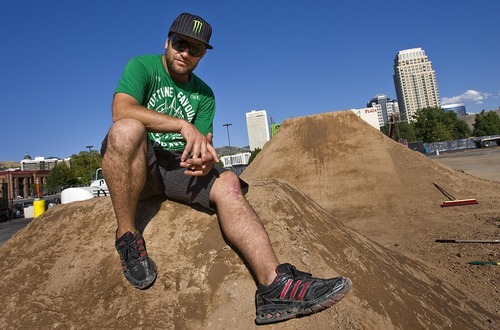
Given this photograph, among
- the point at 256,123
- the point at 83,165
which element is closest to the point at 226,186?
the point at 83,165

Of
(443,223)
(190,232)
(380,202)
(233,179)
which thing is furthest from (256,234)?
(380,202)

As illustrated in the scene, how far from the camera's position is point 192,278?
2557 millimetres

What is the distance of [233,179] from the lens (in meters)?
2.61

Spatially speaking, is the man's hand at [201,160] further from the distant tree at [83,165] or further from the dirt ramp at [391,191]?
the distant tree at [83,165]

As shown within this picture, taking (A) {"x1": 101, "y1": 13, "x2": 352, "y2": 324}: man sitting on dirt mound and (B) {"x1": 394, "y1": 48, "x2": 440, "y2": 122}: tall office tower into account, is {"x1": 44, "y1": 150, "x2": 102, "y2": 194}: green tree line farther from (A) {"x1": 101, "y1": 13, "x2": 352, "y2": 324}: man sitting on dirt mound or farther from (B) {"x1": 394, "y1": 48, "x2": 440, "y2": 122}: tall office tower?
(B) {"x1": 394, "y1": 48, "x2": 440, "y2": 122}: tall office tower

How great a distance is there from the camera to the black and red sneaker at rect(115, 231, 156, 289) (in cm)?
243

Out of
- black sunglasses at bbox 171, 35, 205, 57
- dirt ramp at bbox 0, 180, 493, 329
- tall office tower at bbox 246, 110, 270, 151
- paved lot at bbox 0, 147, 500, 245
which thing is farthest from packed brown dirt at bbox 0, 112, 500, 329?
tall office tower at bbox 246, 110, 270, 151

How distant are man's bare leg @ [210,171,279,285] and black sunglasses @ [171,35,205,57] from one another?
1.00 meters

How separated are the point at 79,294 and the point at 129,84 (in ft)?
5.42

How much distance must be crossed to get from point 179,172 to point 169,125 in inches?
19.7

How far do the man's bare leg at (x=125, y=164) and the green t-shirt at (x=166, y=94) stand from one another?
1.13ft

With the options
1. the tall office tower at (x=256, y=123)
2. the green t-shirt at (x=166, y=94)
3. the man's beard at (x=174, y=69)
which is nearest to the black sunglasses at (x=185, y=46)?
Answer: the man's beard at (x=174, y=69)

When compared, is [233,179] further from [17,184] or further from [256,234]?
[17,184]

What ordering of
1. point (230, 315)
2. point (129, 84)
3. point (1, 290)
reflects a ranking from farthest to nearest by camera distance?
point (1, 290) < point (129, 84) < point (230, 315)
